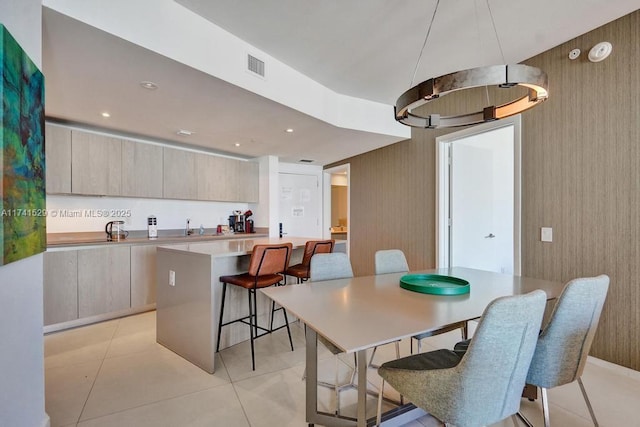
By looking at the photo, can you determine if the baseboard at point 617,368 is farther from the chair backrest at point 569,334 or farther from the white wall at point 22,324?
the white wall at point 22,324

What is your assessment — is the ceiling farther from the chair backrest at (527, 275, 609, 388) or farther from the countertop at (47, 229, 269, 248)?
the chair backrest at (527, 275, 609, 388)

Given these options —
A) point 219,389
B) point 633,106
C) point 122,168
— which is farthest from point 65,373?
point 633,106

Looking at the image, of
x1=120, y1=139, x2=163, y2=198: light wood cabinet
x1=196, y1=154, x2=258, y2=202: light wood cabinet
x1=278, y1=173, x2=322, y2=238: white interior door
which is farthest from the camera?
x1=278, y1=173, x2=322, y2=238: white interior door

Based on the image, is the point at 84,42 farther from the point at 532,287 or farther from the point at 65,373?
the point at 532,287

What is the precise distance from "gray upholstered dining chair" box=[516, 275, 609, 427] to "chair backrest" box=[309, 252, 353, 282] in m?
1.19

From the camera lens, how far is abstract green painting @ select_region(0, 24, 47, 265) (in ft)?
3.66

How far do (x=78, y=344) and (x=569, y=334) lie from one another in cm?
370

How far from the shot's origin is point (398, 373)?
125 centimetres

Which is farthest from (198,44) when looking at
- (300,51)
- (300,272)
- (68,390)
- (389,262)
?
(68,390)

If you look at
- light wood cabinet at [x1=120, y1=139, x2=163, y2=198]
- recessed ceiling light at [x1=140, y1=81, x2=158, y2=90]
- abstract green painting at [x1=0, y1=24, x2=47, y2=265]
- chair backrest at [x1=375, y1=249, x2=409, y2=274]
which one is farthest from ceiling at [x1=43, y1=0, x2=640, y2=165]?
chair backrest at [x1=375, y1=249, x2=409, y2=274]

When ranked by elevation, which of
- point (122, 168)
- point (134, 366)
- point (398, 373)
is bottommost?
point (134, 366)

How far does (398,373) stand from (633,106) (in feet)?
8.31

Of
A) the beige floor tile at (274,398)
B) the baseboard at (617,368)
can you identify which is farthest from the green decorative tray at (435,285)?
the baseboard at (617,368)

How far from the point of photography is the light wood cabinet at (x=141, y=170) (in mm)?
3635
